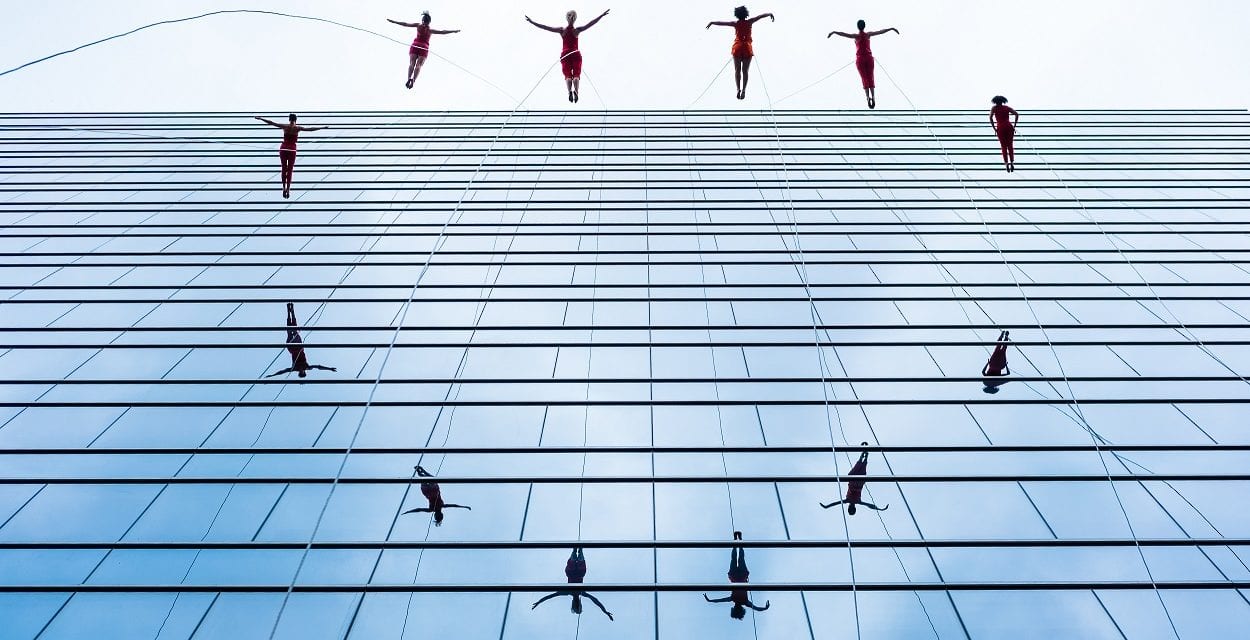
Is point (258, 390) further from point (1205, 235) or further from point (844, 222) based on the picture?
point (1205, 235)

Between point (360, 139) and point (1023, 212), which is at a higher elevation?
point (360, 139)

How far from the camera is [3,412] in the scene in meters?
14.1

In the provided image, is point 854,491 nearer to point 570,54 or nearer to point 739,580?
point 739,580

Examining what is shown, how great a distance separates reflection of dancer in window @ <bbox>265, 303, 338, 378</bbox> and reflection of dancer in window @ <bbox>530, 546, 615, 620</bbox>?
752cm

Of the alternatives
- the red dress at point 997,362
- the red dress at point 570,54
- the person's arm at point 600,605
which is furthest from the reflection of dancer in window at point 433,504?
the red dress at point 997,362

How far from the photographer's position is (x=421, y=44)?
1599cm

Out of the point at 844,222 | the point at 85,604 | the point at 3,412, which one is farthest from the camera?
the point at 844,222

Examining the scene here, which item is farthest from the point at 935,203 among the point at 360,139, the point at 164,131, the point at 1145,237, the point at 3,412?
the point at 164,131

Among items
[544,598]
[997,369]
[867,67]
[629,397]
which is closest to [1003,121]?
[867,67]

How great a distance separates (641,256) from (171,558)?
12.5 metres

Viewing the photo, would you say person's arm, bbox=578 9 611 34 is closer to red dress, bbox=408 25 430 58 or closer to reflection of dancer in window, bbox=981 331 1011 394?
red dress, bbox=408 25 430 58

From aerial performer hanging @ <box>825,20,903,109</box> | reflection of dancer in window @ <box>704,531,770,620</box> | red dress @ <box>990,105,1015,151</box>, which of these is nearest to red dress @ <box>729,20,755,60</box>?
aerial performer hanging @ <box>825,20,903,109</box>

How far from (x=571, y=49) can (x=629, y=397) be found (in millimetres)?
7388

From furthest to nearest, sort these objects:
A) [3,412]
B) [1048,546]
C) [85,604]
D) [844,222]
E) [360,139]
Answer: [360,139], [844,222], [3,412], [1048,546], [85,604]
